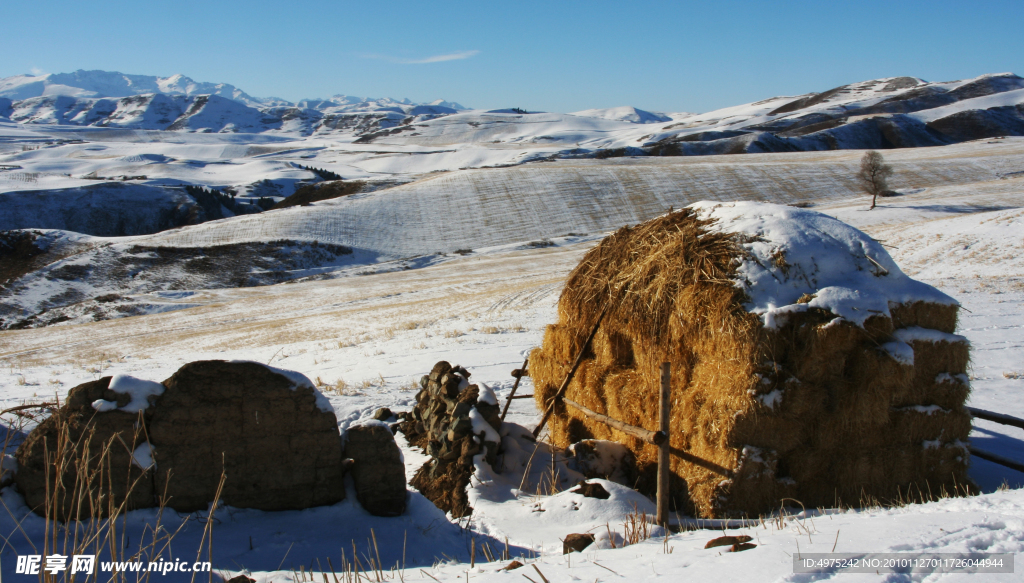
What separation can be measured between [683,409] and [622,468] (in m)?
1.45

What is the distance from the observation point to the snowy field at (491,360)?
4027 mm

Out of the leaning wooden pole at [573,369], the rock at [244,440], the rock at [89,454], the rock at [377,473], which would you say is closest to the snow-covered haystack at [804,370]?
the leaning wooden pole at [573,369]

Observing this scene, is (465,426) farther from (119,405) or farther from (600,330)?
(119,405)

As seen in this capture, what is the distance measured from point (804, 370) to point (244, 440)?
5.88m

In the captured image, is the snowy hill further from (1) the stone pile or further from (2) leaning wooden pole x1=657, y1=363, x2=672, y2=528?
(2) leaning wooden pole x1=657, y1=363, x2=672, y2=528

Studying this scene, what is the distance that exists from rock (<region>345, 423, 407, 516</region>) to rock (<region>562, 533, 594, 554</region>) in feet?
7.35

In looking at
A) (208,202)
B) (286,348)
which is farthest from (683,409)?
(208,202)

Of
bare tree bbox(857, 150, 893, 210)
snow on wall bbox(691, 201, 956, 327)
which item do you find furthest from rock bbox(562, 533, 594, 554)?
bare tree bbox(857, 150, 893, 210)

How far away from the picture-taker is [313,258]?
46000 millimetres

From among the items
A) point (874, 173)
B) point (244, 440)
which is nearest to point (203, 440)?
point (244, 440)

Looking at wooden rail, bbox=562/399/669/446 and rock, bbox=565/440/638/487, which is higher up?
wooden rail, bbox=562/399/669/446

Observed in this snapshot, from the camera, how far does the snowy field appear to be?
4027mm

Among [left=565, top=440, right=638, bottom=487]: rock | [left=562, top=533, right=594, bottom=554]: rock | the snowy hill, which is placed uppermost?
the snowy hill

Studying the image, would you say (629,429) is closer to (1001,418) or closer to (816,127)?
(1001,418)
